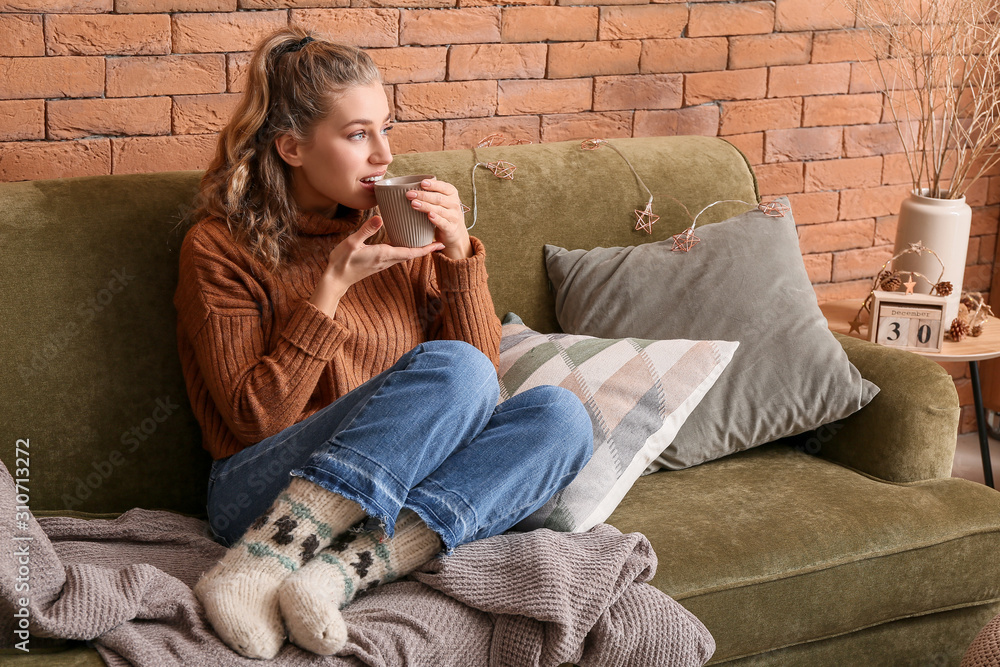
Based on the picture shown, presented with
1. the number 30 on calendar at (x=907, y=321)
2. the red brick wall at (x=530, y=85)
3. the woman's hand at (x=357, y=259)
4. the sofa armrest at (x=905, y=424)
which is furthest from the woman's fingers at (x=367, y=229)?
the number 30 on calendar at (x=907, y=321)

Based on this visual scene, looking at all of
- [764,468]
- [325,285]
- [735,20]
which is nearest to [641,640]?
[764,468]

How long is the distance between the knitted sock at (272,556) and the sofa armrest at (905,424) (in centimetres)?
93

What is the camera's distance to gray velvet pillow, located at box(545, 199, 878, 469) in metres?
1.64

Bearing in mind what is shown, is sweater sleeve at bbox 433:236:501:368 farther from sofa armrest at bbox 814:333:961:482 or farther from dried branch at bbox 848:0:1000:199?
dried branch at bbox 848:0:1000:199

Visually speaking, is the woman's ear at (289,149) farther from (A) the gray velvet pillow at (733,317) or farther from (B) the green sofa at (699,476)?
(A) the gray velvet pillow at (733,317)

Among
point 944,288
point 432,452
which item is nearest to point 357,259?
point 432,452

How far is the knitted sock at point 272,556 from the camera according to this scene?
1.11 metres

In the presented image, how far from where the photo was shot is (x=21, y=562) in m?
1.08

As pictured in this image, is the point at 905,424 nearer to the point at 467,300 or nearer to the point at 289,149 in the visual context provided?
the point at 467,300

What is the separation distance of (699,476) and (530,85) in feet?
3.21

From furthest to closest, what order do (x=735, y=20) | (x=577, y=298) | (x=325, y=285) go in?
(x=735, y=20)
(x=577, y=298)
(x=325, y=285)

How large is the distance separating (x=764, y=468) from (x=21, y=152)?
56.6 inches

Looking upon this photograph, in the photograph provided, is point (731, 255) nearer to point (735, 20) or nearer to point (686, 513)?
point (686, 513)

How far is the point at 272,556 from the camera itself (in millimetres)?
1168
